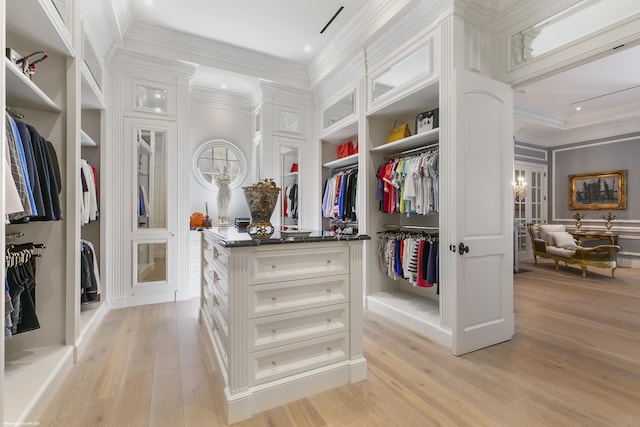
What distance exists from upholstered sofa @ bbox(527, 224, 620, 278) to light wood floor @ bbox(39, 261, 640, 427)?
258cm

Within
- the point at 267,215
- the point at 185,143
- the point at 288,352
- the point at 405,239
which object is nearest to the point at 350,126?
the point at 405,239

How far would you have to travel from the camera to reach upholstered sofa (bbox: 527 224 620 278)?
522 centimetres

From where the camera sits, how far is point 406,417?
168 cm

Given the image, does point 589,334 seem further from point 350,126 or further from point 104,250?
point 104,250

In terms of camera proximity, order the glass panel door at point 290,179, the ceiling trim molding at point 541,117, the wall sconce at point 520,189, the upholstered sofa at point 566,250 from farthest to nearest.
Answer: the wall sconce at point 520,189 < the ceiling trim molding at point 541,117 < the upholstered sofa at point 566,250 < the glass panel door at point 290,179

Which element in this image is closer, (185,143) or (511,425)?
(511,425)

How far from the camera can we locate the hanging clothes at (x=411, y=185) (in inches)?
115

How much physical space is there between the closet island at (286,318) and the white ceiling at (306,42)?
8.16 ft

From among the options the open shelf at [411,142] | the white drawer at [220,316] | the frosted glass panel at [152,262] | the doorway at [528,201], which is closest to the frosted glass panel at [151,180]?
the frosted glass panel at [152,262]

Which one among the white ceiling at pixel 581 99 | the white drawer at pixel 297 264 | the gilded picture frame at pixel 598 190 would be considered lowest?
the white drawer at pixel 297 264

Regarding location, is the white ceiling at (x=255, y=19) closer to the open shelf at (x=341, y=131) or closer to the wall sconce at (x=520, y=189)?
the open shelf at (x=341, y=131)

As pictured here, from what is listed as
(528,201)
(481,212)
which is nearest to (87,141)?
(481,212)

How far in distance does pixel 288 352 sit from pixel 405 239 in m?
1.90

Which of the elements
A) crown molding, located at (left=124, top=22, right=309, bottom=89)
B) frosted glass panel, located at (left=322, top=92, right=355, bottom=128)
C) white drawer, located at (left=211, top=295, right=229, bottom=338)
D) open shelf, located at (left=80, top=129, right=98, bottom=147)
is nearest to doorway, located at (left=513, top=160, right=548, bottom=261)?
frosted glass panel, located at (left=322, top=92, right=355, bottom=128)
